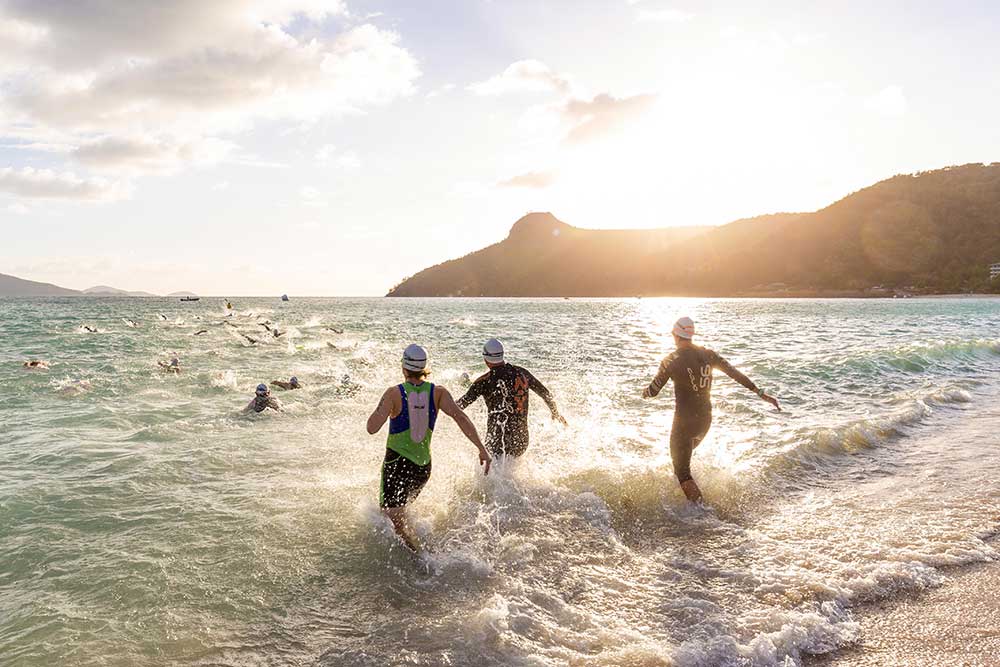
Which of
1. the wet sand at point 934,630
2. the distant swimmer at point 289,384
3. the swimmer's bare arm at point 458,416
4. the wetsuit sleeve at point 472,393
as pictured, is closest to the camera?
the wet sand at point 934,630

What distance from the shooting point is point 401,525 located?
20.8 ft

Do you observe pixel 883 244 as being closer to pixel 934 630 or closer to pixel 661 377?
pixel 661 377

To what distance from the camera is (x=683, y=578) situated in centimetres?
558

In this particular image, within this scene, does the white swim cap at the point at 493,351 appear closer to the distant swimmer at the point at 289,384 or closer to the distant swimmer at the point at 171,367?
the distant swimmer at the point at 289,384

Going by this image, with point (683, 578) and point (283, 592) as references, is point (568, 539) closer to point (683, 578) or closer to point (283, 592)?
point (683, 578)

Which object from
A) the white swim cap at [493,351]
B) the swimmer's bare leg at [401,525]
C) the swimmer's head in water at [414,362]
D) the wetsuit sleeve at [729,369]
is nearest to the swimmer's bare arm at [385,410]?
the swimmer's head in water at [414,362]

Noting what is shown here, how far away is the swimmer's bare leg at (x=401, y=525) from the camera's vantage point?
6.30 metres

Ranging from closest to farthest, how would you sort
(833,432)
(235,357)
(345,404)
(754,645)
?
(754,645)
(833,432)
(345,404)
(235,357)

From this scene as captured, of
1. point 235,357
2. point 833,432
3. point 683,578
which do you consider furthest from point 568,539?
point 235,357

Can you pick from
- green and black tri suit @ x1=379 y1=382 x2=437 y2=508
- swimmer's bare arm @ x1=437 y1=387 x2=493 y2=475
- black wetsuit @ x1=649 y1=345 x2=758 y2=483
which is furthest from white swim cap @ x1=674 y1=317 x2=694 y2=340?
green and black tri suit @ x1=379 y1=382 x2=437 y2=508

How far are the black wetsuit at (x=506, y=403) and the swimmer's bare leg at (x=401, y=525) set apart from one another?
201 cm

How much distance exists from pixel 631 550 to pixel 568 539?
29.5 inches

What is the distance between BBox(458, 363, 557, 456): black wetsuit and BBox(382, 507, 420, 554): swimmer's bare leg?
2.01 meters

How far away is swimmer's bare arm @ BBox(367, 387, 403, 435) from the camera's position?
596 centimetres
